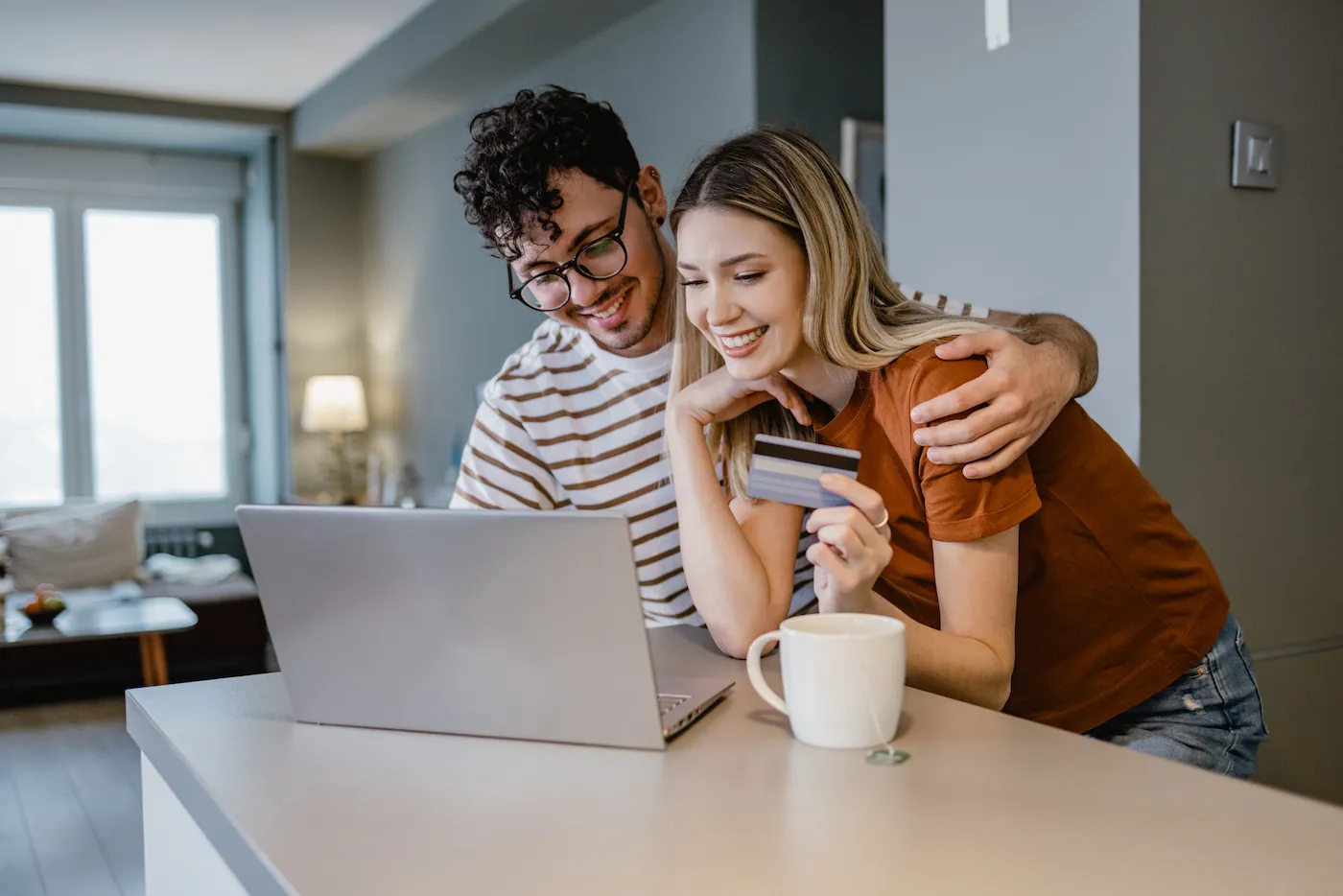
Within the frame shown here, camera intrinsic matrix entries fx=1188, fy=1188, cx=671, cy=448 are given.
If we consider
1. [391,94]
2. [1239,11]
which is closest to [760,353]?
[1239,11]

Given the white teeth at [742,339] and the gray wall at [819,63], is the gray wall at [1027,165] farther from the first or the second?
the gray wall at [819,63]

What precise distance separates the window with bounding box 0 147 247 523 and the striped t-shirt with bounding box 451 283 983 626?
586cm

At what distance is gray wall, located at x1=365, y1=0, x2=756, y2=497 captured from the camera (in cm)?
392

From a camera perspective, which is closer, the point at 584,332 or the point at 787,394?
the point at 787,394

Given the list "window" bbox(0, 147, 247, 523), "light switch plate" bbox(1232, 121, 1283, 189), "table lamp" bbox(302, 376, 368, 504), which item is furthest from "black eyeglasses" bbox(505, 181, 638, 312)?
"window" bbox(0, 147, 247, 523)

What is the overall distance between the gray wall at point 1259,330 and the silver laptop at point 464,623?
4.51 feet

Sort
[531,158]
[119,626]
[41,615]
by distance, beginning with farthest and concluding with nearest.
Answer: [41,615]
[119,626]
[531,158]

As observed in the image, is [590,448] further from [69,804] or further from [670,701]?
[69,804]

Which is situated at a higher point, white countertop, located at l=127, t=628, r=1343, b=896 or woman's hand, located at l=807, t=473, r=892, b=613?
woman's hand, located at l=807, t=473, r=892, b=613

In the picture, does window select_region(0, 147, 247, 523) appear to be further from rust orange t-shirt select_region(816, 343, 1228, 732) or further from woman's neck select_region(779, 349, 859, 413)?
rust orange t-shirt select_region(816, 343, 1228, 732)

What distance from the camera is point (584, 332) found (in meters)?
1.76

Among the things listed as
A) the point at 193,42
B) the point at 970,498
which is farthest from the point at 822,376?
the point at 193,42

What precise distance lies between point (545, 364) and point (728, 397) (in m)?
0.50

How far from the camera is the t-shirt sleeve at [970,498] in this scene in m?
1.15
